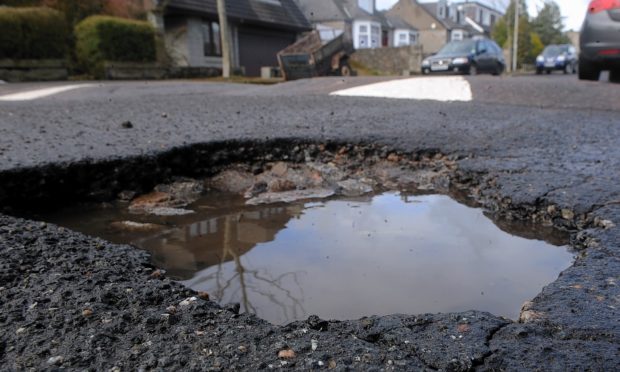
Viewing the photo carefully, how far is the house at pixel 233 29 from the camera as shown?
71.9 feet

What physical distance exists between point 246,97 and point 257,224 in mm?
5151

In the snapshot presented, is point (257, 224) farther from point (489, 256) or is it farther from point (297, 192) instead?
point (489, 256)

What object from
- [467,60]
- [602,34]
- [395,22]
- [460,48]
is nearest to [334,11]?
[395,22]

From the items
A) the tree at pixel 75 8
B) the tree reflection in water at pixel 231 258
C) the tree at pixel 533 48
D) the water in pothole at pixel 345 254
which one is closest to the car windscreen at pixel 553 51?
the tree at pixel 533 48

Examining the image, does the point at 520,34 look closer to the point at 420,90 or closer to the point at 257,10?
the point at 257,10

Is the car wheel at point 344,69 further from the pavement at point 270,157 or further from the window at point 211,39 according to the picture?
the pavement at point 270,157

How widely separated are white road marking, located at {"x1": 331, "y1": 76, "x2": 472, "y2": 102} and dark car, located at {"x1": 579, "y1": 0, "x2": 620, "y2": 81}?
6.21ft

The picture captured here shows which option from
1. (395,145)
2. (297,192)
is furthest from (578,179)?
(297,192)

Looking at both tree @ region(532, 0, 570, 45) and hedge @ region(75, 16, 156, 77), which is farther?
tree @ region(532, 0, 570, 45)

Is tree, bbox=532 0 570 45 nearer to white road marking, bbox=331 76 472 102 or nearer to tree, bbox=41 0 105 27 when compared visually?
tree, bbox=41 0 105 27

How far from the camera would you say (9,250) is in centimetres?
187

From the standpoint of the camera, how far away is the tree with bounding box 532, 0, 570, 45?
58156mm

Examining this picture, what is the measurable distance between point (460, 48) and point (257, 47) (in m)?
12.9

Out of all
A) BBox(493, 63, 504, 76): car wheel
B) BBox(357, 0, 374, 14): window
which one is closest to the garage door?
BBox(493, 63, 504, 76): car wheel
